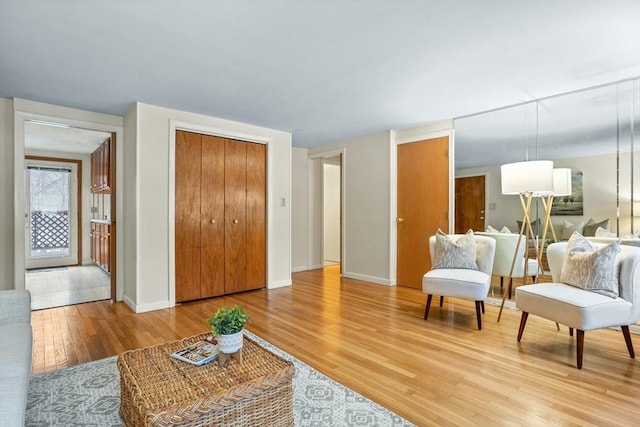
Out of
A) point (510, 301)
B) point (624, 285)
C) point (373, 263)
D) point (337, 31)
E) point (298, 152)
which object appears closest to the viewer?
point (337, 31)

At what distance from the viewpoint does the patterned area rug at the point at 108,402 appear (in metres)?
1.71

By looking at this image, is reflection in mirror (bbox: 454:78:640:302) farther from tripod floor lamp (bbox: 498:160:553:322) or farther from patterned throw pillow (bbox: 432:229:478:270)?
patterned throw pillow (bbox: 432:229:478:270)

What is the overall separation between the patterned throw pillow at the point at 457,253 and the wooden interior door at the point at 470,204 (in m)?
0.61

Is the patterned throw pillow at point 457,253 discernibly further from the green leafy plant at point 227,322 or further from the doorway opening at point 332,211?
the doorway opening at point 332,211

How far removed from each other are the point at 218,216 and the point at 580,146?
406cm

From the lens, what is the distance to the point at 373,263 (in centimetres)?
507

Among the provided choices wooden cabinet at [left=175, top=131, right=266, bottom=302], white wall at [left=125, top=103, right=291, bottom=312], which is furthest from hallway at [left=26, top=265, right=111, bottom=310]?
wooden cabinet at [left=175, top=131, right=266, bottom=302]

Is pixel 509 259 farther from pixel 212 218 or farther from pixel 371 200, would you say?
pixel 212 218

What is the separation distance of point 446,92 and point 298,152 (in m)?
3.22

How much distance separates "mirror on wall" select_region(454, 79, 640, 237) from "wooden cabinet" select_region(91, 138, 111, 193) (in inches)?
200

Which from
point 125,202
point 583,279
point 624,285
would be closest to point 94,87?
point 125,202

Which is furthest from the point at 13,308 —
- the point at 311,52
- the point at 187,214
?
the point at 311,52

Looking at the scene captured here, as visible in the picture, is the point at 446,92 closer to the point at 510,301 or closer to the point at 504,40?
the point at 504,40

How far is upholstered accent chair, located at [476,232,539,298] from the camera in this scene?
3.54m
